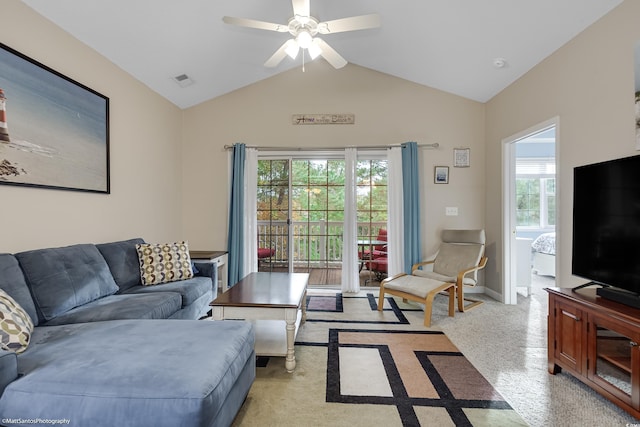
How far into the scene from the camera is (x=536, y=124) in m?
3.14

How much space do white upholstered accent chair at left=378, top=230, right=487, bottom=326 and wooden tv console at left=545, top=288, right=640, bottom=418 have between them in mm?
1099

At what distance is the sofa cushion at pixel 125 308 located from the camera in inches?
78.7

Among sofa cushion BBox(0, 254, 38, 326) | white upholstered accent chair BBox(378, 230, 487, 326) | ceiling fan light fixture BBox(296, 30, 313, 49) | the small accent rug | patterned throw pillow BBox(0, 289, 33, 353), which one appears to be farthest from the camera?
white upholstered accent chair BBox(378, 230, 487, 326)

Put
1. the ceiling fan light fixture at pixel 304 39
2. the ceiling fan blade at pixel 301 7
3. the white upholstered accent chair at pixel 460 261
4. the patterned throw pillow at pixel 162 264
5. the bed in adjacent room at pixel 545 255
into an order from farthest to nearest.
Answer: the bed in adjacent room at pixel 545 255, the white upholstered accent chair at pixel 460 261, the patterned throw pillow at pixel 162 264, the ceiling fan light fixture at pixel 304 39, the ceiling fan blade at pixel 301 7

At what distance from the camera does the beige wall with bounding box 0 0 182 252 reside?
2186 millimetres

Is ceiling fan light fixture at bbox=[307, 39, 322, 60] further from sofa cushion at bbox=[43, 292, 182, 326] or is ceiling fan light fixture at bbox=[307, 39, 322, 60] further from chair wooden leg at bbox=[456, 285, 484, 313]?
chair wooden leg at bbox=[456, 285, 484, 313]

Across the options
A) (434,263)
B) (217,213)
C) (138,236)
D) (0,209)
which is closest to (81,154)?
(0,209)

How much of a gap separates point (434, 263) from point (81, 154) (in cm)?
407

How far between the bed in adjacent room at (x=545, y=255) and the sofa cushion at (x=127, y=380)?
5344 millimetres

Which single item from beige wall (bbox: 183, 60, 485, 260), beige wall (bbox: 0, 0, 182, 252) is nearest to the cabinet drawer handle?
beige wall (bbox: 183, 60, 485, 260)

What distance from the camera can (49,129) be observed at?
2.39 m

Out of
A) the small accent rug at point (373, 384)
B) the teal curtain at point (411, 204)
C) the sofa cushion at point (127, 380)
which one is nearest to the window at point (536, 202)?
the teal curtain at point (411, 204)

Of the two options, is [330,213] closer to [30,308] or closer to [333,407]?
[333,407]

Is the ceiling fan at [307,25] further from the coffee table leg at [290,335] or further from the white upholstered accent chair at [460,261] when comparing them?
the white upholstered accent chair at [460,261]
